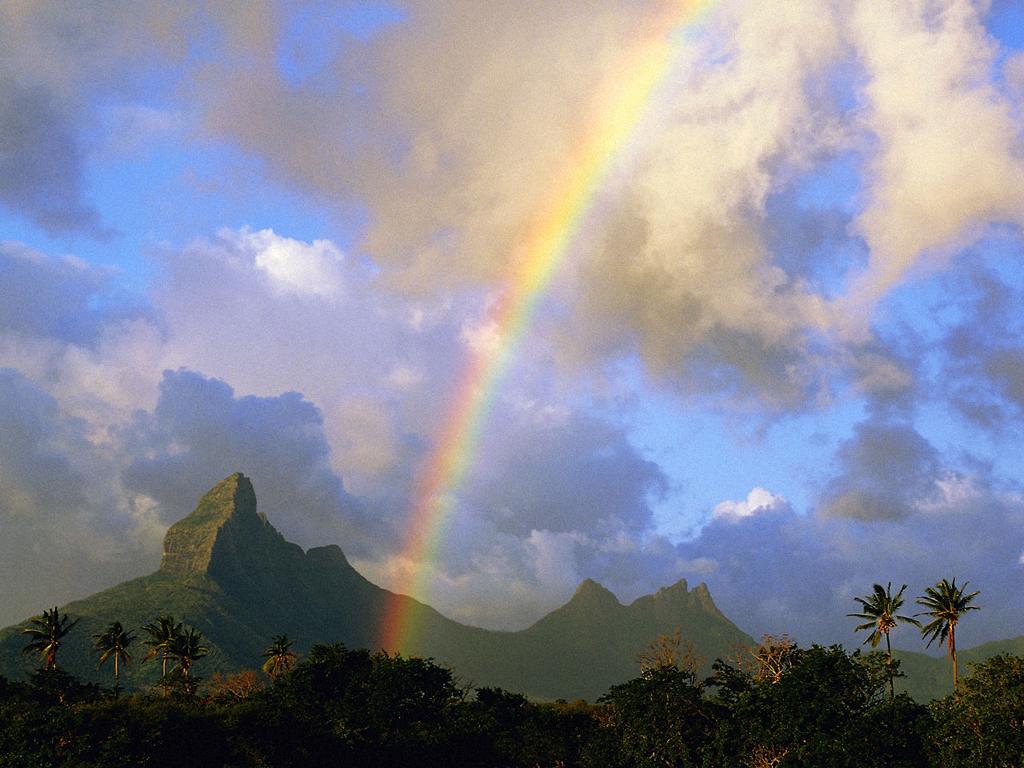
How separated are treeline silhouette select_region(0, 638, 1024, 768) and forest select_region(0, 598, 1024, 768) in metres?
0.12

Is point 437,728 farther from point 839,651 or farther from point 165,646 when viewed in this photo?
point 165,646

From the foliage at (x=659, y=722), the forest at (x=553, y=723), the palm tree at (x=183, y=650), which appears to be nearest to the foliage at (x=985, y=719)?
the forest at (x=553, y=723)

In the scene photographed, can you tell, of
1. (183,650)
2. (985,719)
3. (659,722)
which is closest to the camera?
(985,719)

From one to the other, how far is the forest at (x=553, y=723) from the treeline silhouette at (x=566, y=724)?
120 mm

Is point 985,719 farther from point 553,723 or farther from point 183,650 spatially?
point 183,650

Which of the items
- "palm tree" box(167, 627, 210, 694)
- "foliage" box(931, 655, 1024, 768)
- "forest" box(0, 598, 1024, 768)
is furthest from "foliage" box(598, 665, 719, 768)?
"palm tree" box(167, 627, 210, 694)

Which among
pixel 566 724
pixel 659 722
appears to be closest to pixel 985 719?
pixel 659 722

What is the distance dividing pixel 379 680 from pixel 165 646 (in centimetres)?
4749

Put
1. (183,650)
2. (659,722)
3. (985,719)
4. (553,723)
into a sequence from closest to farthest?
1. (985,719)
2. (659,722)
3. (553,723)
4. (183,650)

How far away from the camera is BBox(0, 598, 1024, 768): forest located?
2191 inches

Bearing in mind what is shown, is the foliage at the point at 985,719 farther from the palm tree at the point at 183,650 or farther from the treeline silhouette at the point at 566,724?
the palm tree at the point at 183,650

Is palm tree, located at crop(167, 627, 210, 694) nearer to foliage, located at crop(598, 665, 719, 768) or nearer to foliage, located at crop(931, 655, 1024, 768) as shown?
foliage, located at crop(598, 665, 719, 768)

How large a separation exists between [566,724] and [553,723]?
52.4 inches

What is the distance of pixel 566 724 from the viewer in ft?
286
